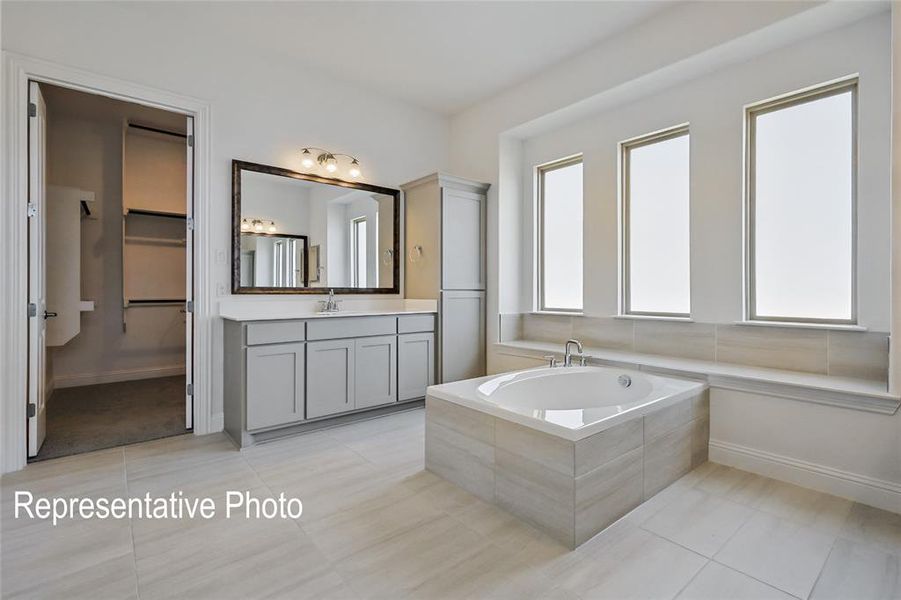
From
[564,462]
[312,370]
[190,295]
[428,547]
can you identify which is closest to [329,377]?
[312,370]

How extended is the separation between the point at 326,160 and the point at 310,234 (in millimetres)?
661

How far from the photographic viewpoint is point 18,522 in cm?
194

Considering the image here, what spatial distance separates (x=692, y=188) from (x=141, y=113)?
5087mm

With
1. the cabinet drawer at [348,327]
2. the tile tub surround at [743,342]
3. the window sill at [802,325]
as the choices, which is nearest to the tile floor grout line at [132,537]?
the cabinet drawer at [348,327]

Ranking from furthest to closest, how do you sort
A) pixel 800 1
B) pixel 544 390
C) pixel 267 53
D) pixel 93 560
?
1. pixel 267 53
2. pixel 544 390
3. pixel 800 1
4. pixel 93 560

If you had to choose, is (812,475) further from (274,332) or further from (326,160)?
(326,160)

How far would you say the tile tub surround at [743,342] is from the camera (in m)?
2.46

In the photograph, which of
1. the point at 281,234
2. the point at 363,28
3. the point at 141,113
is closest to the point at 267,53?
the point at 363,28

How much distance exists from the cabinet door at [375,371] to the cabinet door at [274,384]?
0.46m

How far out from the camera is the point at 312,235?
379 centimetres

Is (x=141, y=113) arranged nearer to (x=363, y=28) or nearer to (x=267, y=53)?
(x=267, y=53)

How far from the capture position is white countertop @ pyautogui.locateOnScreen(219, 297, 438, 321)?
3.18 metres

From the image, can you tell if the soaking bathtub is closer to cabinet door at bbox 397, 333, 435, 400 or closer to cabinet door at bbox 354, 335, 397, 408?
cabinet door at bbox 354, 335, 397, 408

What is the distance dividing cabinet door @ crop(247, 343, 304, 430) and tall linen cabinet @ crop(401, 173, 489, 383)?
136 cm
